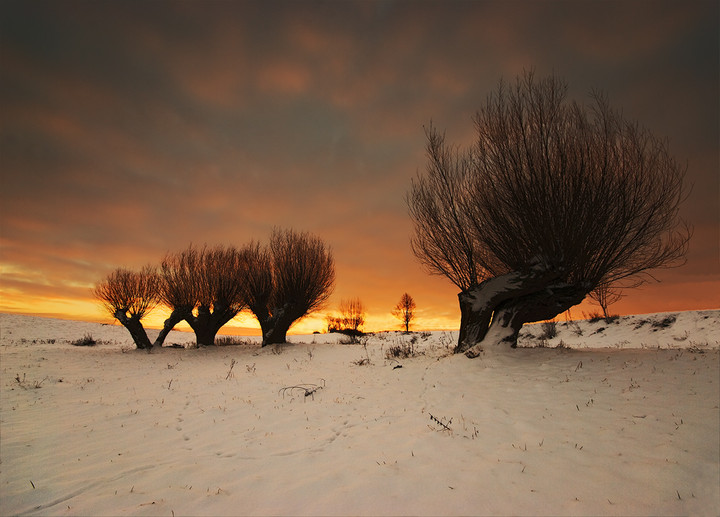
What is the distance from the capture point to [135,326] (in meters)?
20.6

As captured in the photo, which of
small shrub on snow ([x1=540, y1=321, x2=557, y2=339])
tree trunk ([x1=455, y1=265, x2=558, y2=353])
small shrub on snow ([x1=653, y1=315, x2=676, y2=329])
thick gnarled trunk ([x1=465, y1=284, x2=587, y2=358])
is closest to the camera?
tree trunk ([x1=455, y1=265, x2=558, y2=353])

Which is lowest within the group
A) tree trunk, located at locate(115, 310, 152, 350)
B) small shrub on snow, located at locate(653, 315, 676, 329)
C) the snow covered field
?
the snow covered field

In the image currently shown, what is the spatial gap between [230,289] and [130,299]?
20.0ft

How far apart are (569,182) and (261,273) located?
16488 millimetres

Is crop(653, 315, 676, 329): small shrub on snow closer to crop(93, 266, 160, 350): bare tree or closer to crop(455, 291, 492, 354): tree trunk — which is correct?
crop(455, 291, 492, 354): tree trunk

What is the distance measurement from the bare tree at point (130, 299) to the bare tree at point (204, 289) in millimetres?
958

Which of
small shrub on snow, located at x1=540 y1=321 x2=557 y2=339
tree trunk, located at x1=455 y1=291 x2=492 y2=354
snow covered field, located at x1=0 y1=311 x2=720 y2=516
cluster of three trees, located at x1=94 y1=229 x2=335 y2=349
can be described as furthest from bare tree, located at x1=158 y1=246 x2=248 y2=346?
small shrub on snow, located at x1=540 y1=321 x2=557 y2=339

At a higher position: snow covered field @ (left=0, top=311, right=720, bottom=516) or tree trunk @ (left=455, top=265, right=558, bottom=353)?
tree trunk @ (left=455, top=265, right=558, bottom=353)

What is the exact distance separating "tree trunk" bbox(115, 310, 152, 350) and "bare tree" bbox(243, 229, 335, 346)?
6.77 m

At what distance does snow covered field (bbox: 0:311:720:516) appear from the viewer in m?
3.81

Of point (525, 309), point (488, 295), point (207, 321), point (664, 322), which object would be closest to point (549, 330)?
point (664, 322)

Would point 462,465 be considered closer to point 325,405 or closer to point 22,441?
point 325,405

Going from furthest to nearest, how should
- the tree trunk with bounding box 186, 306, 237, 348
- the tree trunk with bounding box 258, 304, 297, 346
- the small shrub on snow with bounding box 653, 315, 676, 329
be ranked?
the tree trunk with bounding box 186, 306, 237, 348
the tree trunk with bounding box 258, 304, 297, 346
the small shrub on snow with bounding box 653, 315, 676, 329

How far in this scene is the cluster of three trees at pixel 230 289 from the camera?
67.0 ft
